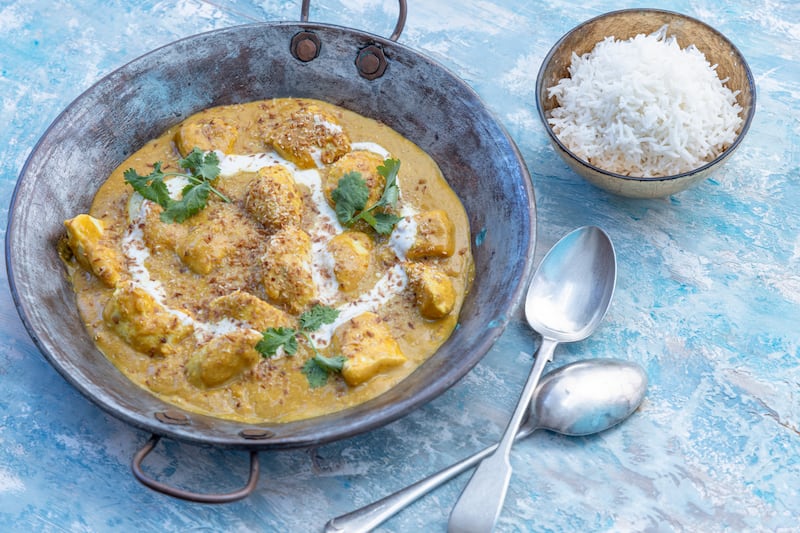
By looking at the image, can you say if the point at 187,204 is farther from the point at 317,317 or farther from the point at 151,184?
the point at 317,317

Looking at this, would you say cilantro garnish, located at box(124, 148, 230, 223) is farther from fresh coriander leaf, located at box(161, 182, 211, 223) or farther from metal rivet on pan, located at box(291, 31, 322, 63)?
metal rivet on pan, located at box(291, 31, 322, 63)

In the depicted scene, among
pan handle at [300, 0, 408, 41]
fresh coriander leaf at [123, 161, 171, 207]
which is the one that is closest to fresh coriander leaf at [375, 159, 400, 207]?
pan handle at [300, 0, 408, 41]

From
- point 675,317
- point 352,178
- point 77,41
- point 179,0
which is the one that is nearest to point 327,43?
point 352,178

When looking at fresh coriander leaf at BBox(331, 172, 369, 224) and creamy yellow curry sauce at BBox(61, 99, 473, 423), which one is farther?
fresh coriander leaf at BBox(331, 172, 369, 224)

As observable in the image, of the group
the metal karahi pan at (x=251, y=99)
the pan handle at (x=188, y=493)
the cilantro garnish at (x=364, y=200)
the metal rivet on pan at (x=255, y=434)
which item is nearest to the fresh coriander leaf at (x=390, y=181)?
the cilantro garnish at (x=364, y=200)

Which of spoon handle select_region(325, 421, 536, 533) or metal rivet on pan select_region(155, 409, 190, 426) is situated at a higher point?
metal rivet on pan select_region(155, 409, 190, 426)

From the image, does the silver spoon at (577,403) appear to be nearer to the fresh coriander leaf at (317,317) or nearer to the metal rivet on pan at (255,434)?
the metal rivet on pan at (255,434)
